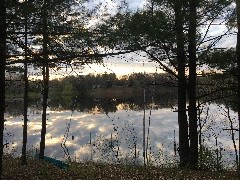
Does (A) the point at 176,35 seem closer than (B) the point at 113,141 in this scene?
Yes

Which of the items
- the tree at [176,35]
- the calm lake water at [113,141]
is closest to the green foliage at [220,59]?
the tree at [176,35]

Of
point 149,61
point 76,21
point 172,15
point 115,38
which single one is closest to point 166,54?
point 149,61

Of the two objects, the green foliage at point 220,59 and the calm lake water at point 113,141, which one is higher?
the green foliage at point 220,59

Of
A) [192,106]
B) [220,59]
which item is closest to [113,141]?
[192,106]

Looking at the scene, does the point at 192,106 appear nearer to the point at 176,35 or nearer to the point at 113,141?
the point at 176,35

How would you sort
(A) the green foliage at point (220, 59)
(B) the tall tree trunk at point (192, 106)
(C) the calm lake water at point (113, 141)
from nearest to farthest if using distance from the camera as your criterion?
(A) the green foliage at point (220, 59) < (B) the tall tree trunk at point (192, 106) < (C) the calm lake water at point (113, 141)

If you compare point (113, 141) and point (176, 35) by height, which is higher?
point (176, 35)

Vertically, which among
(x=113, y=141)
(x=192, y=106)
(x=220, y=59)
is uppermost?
(x=220, y=59)

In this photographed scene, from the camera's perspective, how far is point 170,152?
2491cm

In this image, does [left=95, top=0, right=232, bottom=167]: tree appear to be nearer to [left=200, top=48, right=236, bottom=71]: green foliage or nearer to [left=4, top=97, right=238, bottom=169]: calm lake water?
[left=200, top=48, right=236, bottom=71]: green foliage

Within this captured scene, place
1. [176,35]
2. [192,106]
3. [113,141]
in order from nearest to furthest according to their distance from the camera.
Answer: [176,35]
[192,106]
[113,141]

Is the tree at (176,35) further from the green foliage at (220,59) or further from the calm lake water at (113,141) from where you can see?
the calm lake water at (113,141)

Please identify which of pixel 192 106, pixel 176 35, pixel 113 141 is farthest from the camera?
pixel 113 141

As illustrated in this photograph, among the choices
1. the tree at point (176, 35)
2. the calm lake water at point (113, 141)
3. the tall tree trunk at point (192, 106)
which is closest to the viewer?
the tree at point (176, 35)
